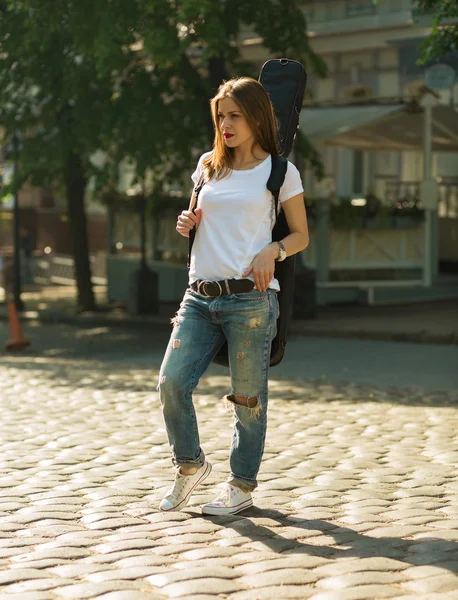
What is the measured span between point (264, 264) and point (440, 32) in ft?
29.3

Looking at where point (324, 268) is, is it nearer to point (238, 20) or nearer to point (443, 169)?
point (238, 20)

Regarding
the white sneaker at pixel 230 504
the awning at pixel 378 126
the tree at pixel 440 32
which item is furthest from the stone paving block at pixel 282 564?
the awning at pixel 378 126

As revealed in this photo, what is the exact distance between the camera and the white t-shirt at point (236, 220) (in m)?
5.81

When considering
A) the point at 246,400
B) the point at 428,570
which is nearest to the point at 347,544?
the point at 428,570

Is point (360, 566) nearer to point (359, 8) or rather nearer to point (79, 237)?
point (79, 237)

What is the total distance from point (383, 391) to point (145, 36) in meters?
7.00

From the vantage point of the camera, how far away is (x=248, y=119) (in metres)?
5.80

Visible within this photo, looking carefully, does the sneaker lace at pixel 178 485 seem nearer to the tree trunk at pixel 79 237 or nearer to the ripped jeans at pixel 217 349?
the ripped jeans at pixel 217 349

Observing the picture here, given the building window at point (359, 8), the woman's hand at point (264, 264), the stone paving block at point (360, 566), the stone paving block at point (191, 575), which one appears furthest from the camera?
the building window at point (359, 8)

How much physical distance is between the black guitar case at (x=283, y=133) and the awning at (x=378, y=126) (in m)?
15.5

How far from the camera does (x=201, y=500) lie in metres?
6.59

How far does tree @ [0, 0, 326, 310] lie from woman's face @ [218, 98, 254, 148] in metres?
12.0

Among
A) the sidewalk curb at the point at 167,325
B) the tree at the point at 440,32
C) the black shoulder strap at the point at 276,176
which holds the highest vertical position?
the tree at the point at 440,32

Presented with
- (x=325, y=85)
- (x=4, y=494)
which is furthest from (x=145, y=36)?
(x=325, y=85)
